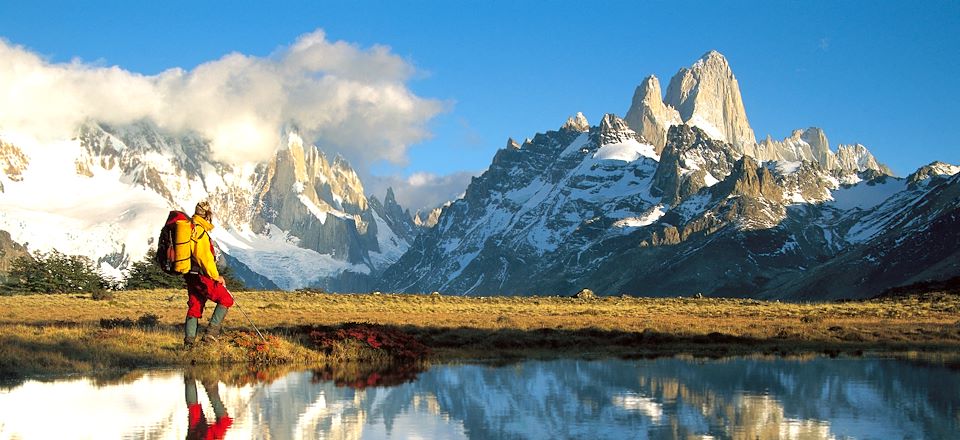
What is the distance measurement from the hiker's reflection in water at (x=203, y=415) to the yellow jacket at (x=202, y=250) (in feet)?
9.84

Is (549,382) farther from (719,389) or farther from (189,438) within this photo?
(189,438)

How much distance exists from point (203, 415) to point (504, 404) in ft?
17.1

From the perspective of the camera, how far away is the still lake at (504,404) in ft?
53.1

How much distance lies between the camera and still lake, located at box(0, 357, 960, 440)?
16188mm

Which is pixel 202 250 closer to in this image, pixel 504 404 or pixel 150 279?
pixel 504 404

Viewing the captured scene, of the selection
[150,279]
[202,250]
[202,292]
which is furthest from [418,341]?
[150,279]

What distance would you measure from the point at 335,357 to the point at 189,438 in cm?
1240

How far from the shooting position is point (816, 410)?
60.2 feet

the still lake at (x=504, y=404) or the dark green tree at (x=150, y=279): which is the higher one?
the dark green tree at (x=150, y=279)

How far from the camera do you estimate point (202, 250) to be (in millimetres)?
24844

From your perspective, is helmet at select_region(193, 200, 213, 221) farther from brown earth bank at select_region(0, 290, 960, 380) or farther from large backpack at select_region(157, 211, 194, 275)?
brown earth bank at select_region(0, 290, 960, 380)

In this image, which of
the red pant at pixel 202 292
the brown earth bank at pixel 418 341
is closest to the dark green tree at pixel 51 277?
the brown earth bank at pixel 418 341

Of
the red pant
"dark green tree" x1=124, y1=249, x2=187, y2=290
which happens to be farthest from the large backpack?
"dark green tree" x1=124, y1=249, x2=187, y2=290

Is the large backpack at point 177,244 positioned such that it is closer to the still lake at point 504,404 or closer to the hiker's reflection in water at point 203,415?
Answer: the still lake at point 504,404
